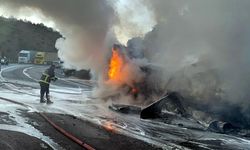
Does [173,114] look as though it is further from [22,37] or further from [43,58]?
[22,37]

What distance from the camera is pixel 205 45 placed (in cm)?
1752

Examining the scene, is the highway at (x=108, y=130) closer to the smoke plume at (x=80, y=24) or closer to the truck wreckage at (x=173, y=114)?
the truck wreckage at (x=173, y=114)

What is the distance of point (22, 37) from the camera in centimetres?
11219

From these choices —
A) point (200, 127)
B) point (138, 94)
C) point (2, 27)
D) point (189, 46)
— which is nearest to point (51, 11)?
point (138, 94)

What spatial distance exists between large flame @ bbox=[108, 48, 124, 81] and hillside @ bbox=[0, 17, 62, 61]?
73785mm

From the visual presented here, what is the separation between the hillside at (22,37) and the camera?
99.6 metres

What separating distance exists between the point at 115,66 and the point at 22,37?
94.5 metres

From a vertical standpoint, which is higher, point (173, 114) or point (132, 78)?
point (132, 78)

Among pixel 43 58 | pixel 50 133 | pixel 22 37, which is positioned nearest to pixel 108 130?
pixel 50 133

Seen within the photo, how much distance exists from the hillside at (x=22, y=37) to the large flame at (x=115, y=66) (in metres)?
73.8

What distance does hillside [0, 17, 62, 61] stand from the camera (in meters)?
99.6

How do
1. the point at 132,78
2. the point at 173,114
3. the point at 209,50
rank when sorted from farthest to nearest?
1. the point at 132,78
2. the point at 209,50
3. the point at 173,114

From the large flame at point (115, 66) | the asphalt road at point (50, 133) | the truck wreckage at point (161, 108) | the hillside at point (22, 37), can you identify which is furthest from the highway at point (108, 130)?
the hillside at point (22, 37)

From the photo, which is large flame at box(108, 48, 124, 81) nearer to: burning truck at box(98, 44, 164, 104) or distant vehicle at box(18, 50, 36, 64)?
burning truck at box(98, 44, 164, 104)
